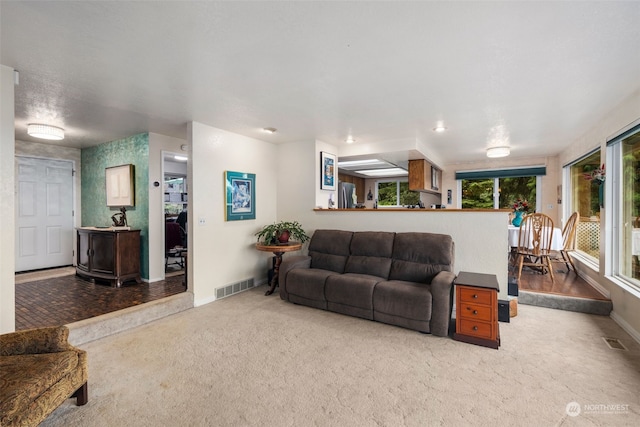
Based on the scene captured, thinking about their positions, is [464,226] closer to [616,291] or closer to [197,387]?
[616,291]

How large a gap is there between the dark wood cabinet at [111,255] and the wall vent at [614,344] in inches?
230

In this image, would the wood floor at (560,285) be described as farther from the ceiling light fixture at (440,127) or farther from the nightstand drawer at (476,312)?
the ceiling light fixture at (440,127)

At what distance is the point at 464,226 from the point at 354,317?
180 centimetres

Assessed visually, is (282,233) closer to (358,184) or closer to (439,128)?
(439,128)

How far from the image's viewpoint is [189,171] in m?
3.81

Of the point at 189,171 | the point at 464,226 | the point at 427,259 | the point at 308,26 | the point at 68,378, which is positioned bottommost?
the point at 68,378

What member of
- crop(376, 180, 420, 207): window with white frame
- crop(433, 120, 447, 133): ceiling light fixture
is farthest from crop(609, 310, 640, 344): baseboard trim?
crop(376, 180, 420, 207): window with white frame

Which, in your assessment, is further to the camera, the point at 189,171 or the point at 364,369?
the point at 189,171

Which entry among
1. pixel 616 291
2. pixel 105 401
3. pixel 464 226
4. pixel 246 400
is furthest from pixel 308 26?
pixel 616 291

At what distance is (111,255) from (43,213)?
2.19m

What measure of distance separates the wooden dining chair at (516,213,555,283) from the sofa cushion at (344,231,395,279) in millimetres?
2175

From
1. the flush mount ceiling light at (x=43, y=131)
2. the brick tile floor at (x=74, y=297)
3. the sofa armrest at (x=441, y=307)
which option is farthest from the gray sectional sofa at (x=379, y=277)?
the flush mount ceiling light at (x=43, y=131)

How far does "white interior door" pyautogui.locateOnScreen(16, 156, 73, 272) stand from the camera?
500cm

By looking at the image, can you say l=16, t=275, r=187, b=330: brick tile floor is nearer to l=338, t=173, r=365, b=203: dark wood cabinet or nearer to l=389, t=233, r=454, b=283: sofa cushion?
l=389, t=233, r=454, b=283: sofa cushion
